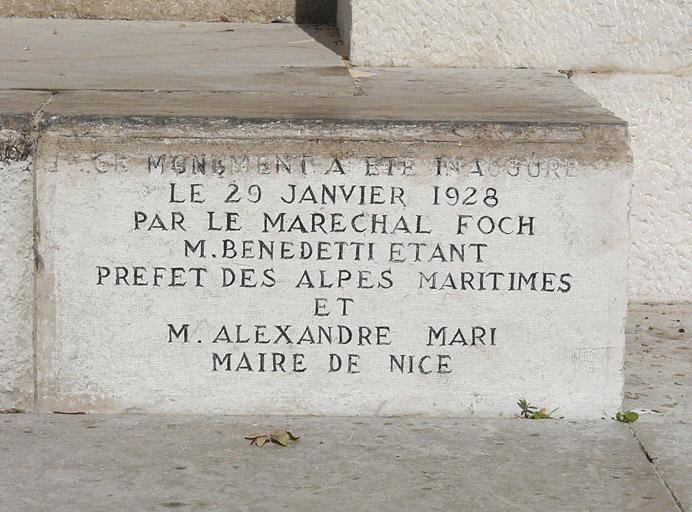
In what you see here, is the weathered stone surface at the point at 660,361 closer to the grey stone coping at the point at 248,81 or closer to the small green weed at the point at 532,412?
the small green weed at the point at 532,412

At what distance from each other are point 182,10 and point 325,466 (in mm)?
3401

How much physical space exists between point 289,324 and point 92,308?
1.98ft

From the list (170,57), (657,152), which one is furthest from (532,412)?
(170,57)

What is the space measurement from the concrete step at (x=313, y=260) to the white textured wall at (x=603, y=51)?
1.11 m

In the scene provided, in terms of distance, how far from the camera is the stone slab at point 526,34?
17.0 feet

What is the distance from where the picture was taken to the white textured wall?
17.0 ft

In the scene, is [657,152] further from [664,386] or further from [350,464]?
[350,464]

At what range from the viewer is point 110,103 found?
425 centimetres

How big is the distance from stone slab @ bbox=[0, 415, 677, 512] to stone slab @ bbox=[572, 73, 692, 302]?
4.58 feet

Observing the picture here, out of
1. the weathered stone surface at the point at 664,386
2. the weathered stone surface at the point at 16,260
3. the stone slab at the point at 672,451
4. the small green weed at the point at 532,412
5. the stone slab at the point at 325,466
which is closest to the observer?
the stone slab at the point at 325,466

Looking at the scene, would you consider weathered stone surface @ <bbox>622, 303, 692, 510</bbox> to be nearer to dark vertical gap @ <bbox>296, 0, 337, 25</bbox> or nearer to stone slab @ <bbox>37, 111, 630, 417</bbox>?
stone slab @ <bbox>37, 111, 630, 417</bbox>

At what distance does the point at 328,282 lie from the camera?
159 inches

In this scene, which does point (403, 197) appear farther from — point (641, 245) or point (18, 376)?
point (641, 245)

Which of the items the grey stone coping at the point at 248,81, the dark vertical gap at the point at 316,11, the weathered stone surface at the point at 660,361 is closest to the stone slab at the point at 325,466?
the weathered stone surface at the point at 660,361
